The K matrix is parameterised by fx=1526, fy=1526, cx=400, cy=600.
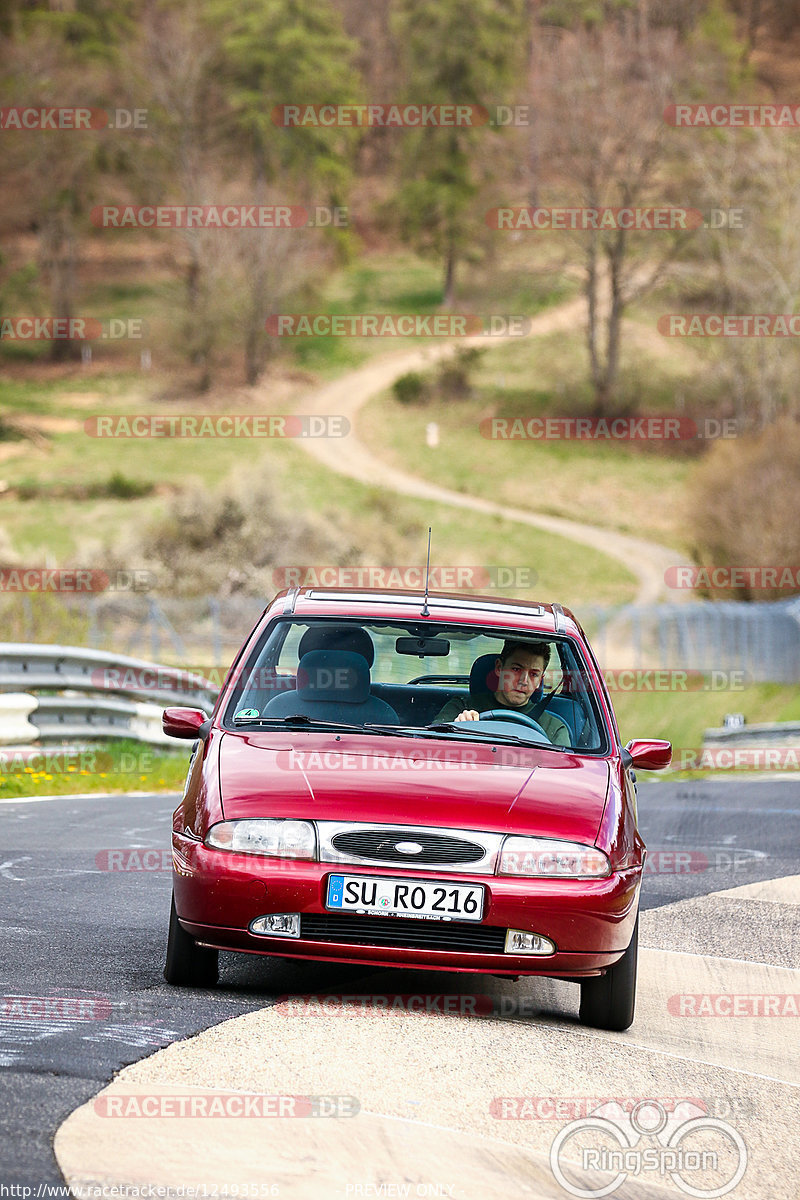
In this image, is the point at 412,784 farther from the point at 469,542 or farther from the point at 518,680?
the point at 469,542

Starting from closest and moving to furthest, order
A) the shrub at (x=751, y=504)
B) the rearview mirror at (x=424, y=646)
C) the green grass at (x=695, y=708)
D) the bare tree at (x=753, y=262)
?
1. the rearview mirror at (x=424, y=646)
2. the green grass at (x=695, y=708)
3. the shrub at (x=751, y=504)
4. the bare tree at (x=753, y=262)

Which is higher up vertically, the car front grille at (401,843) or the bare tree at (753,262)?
the bare tree at (753,262)

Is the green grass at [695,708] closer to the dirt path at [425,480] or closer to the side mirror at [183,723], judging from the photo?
the dirt path at [425,480]

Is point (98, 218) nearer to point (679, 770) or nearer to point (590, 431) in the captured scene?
point (590, 431)

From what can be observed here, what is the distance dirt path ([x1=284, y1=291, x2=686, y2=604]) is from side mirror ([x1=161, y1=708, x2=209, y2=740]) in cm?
4455

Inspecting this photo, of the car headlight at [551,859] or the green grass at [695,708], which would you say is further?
the green grass at [695,708]

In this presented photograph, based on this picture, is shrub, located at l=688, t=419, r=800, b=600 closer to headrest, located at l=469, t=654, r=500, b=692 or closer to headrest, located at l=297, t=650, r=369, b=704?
headrest, located at l=469, t=654, r=500, b=692

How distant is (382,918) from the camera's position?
211 inches

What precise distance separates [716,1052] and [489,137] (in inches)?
3214

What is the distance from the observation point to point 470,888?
534 cm

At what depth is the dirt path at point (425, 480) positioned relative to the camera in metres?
57.5

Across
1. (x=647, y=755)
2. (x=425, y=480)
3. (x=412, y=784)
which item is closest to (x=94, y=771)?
(x=647, y=755)

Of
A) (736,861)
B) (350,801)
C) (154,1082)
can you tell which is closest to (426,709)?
(350,801)

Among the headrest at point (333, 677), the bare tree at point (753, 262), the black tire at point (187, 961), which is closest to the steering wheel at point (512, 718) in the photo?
the headrest at point (333, 677)
